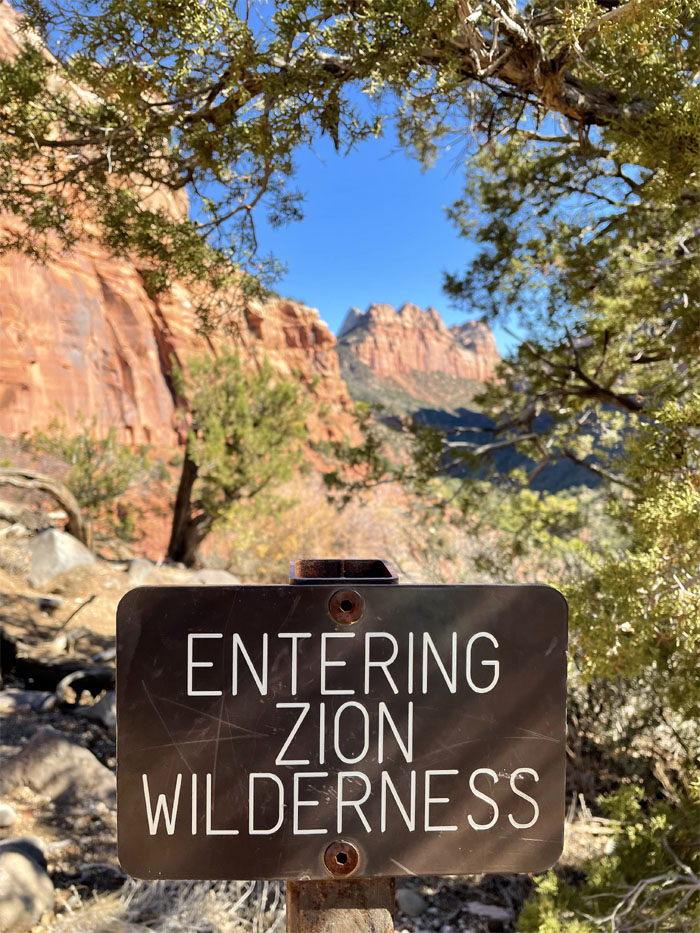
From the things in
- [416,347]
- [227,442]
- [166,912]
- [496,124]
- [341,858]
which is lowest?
[166,912]

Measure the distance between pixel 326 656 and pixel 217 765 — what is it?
0.21 metres

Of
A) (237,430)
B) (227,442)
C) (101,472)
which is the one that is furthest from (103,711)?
(101,472)

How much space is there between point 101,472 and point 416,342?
3374 inches

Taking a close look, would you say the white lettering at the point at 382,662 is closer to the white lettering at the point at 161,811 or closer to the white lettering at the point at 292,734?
the white lettering at the point at 292,734

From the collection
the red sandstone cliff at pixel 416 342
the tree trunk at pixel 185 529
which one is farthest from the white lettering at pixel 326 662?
the red sandstone cliff at pixel 416 342

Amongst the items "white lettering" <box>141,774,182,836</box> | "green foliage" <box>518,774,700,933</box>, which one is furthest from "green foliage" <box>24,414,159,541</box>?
"white lettering" <box>141,774,182,836</box>

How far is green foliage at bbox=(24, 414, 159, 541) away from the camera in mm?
12234

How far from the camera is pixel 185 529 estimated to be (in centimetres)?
1122

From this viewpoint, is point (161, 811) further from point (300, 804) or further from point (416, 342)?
point (416, 342)

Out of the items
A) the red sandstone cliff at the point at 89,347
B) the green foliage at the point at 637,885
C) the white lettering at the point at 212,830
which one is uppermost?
the red sandstone cliff at the point at 89,347

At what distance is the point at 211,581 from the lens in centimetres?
913

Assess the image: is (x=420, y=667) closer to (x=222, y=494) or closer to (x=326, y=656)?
(x=326, y=656)

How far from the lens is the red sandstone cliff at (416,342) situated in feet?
295

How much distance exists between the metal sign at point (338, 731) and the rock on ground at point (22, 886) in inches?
77.9
